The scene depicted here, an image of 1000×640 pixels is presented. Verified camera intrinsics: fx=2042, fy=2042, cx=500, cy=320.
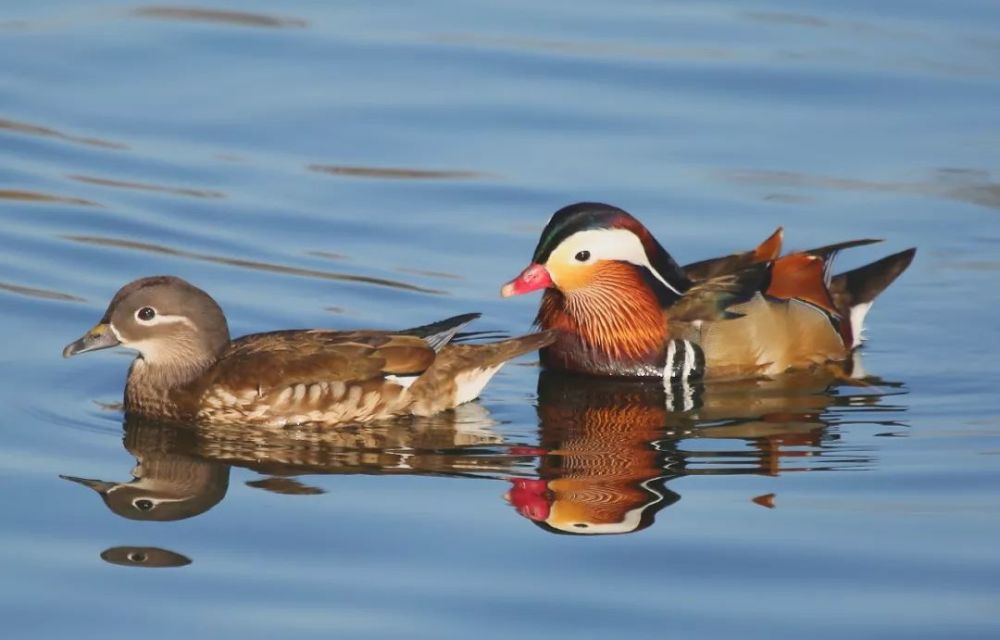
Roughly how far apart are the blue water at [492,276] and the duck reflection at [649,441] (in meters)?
0.03

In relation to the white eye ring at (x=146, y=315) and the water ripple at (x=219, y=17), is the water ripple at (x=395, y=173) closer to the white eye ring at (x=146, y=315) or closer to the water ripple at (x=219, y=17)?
the water ripple at (x=219, y=17)

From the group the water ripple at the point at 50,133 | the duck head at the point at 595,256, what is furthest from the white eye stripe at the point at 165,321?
the water ripple at the point at 50,133

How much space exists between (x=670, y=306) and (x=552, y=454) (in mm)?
2223

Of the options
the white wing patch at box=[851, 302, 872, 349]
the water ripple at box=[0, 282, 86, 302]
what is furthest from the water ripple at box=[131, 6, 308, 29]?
the white wing patch at box=[851, 302, 872, 349]

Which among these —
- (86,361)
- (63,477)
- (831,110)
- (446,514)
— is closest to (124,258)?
(86,361)

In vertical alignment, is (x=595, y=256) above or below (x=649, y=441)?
above

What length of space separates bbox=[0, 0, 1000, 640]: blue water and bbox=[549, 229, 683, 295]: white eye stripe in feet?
2.47

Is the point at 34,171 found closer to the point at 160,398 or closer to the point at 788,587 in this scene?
the point at 160,398

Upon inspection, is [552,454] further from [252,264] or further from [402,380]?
[252,264]

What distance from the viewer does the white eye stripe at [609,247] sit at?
1212 cm

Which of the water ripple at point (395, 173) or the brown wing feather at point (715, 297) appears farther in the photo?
the water ripple at point (395, 173)

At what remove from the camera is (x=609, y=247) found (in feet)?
40.3

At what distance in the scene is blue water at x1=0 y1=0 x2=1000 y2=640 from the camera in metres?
8.30

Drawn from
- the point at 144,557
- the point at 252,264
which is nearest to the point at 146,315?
the point at 144,557
